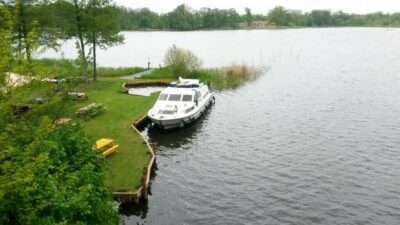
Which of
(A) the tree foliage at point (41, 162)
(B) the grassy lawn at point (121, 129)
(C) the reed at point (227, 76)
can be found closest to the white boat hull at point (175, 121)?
(B) the grassy lawn at point (121, 129)

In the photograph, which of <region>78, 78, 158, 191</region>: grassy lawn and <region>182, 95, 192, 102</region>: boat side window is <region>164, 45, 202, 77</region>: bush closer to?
<region>78, 78, 158, 191</region>: grassy lawn

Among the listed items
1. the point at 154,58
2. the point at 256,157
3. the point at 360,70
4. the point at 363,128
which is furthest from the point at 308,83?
the point at 154,58

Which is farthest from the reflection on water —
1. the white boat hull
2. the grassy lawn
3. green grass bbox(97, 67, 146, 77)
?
green grass bbox(97, 67, 146, 77)

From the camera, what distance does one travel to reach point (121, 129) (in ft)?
105

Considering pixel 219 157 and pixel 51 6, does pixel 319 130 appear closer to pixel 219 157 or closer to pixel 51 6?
pixel 219 157

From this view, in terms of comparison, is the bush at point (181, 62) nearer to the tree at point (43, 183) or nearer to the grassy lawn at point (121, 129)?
the grassy lawn at point (121, 129)

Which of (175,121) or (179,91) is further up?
(179,91)

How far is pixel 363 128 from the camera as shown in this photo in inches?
1405

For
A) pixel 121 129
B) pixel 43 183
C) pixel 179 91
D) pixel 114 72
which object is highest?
pixel 114 72

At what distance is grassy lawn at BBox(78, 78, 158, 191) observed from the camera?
23.0m

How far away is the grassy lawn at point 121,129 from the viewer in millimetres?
23011

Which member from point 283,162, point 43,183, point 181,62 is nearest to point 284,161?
point 283,162

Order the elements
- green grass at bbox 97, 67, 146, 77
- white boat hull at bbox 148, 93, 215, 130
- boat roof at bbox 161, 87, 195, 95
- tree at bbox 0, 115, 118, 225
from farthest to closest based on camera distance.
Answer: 1. green grass at bbox 97, 67, 146, 77
2. boat roof at bbox 161, 87, 195, 95
3. white boat hull at bbox 148, 93, 215, 130
4. tree at bbox 0, 115, 118, 225

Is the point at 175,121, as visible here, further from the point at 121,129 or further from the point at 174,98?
the point at 121,129
